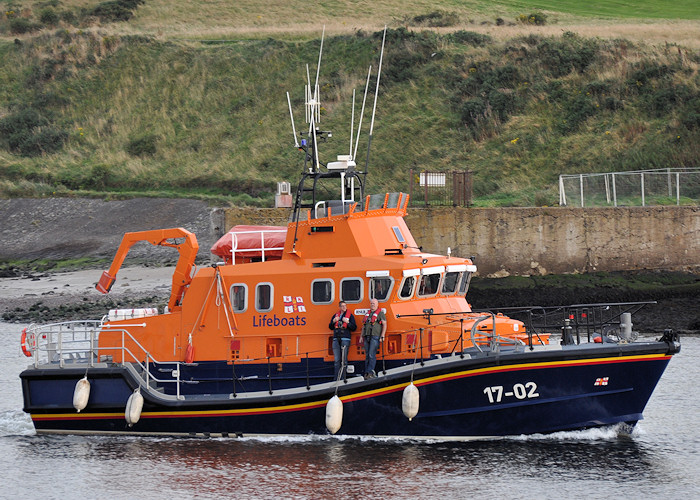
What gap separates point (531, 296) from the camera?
82.0 ft

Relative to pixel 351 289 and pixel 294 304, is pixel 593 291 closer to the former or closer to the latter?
pixel 351 289

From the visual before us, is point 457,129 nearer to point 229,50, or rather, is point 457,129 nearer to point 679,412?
point 229,50

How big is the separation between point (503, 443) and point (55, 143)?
115 ft

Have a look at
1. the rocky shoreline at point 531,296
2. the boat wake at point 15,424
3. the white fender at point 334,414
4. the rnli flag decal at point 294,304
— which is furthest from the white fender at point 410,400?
the rocky shoreline at point 531,296

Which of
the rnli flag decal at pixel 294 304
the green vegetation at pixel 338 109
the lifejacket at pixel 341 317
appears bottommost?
the lifejacket at pixel 341 317

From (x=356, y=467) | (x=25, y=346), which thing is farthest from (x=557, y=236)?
(x=25, y=346)

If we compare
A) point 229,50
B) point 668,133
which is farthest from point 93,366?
point 229,50

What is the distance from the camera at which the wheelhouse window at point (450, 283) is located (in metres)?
14.1

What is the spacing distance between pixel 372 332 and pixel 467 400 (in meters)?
1.56

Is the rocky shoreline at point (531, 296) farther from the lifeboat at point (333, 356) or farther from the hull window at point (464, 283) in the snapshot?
the lifeboat at point (333, 356)

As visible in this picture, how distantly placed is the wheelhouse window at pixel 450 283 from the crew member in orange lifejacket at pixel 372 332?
4.18 feet

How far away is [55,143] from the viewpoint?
44.2 meters

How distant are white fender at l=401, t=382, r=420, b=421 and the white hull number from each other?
3.11ft

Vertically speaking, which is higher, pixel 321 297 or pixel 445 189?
pixel 445 189
